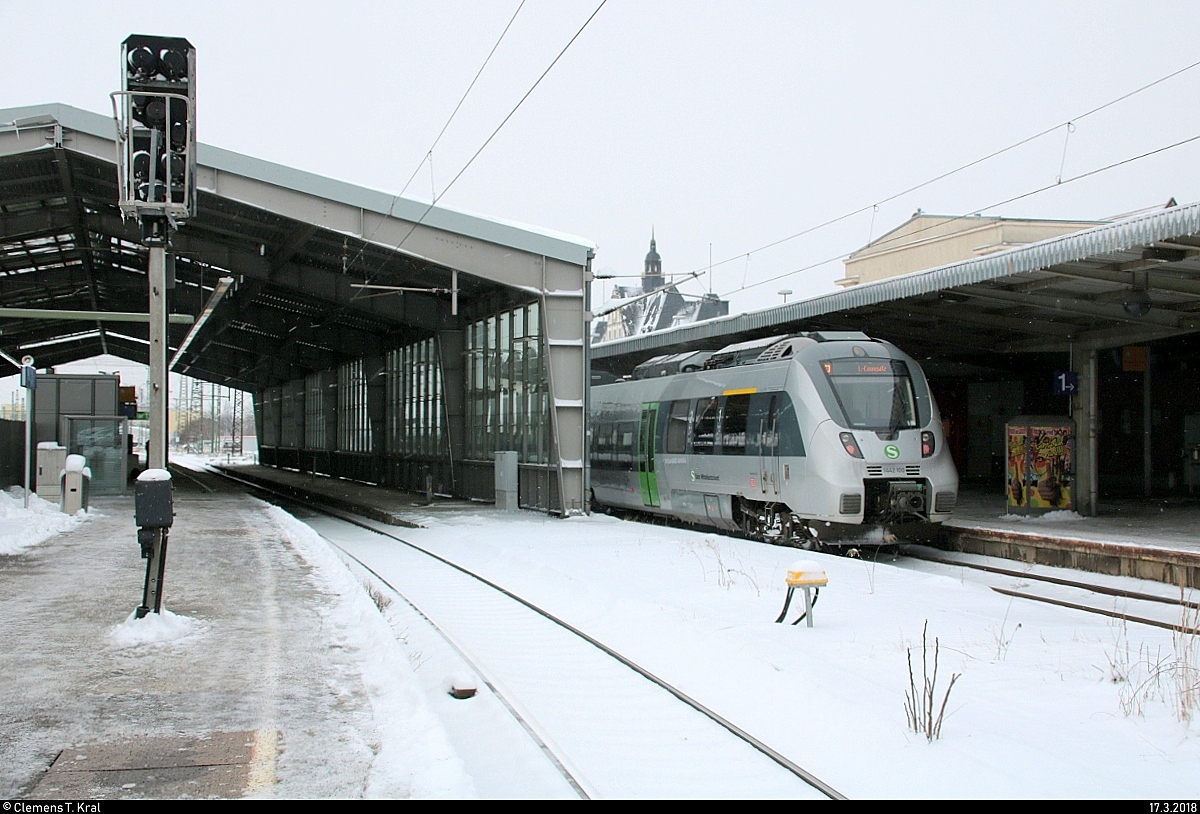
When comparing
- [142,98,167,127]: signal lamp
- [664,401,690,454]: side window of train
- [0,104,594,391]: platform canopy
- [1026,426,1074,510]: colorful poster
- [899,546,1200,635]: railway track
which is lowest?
[899,546,1200,635]: railway track

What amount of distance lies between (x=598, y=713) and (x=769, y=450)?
932cm

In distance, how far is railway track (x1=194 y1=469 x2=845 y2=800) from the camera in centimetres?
543

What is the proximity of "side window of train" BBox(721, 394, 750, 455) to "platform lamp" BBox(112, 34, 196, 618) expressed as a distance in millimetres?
9770

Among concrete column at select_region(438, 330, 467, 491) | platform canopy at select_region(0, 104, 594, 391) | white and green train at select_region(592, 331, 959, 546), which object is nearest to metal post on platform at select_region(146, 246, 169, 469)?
white and green train at select_region(592, 331, 959, 546)

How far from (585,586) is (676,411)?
7367mm

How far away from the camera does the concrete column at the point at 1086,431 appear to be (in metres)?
19.0

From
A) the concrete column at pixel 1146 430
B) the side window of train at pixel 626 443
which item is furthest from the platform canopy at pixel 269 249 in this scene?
the concrete column at pixel 1146 430

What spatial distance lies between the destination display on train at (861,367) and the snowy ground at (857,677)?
286 centimetres

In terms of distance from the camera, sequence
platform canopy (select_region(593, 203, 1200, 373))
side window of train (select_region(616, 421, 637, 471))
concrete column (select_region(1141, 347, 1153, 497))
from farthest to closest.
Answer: concrete column (select_region(1141, 347, 1153, 497)) → side window of train (select_region(616, 421, 637, 471)) → platform canopy (select_region(593, 203, 1200, 373))

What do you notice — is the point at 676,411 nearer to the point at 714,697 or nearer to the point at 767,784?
the point at 714,697

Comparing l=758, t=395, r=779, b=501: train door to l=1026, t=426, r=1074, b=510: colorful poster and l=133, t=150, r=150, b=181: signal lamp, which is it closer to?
l=1026, t=426, r=1074, b=510: colorful poster

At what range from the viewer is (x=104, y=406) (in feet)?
91.6

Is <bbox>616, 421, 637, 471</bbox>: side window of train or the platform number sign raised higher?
the platform number sign

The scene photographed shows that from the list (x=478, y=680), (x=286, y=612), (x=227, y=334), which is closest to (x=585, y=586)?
(x=286, y=612)
